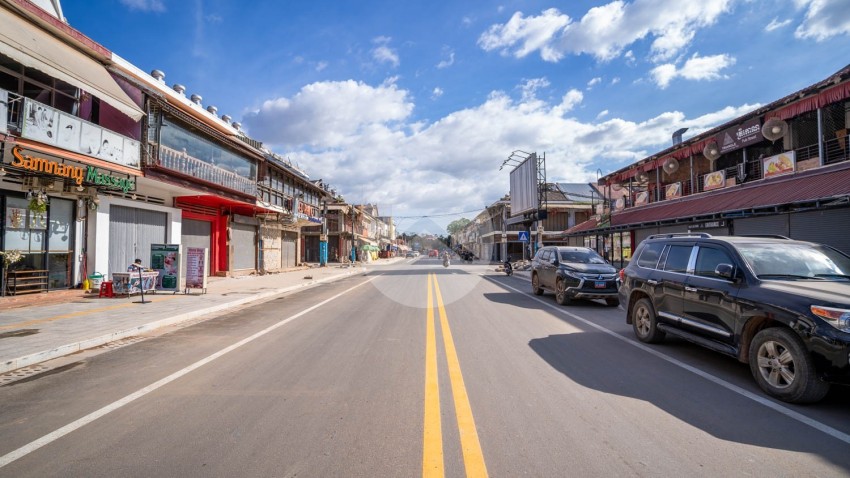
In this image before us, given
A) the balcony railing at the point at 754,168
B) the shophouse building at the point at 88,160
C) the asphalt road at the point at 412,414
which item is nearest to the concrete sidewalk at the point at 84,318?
the asphalt road at the point at 412,414

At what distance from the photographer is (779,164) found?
636 inches

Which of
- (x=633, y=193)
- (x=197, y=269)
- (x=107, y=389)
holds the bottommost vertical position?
(x=107, y=389)

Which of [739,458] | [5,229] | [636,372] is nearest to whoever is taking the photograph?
[739,458]

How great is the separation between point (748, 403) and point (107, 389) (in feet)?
23.0

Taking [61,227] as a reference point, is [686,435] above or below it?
below

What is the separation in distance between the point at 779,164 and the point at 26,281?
86.7 feet

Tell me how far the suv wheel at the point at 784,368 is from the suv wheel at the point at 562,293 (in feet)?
22.8

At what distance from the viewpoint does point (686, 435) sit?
341 cm

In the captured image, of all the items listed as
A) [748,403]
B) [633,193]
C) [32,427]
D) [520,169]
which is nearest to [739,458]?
[748,403]

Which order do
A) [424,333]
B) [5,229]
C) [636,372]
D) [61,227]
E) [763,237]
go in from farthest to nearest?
[61,227] < [5,229] < [424,333] < [763,237] < [636,372]

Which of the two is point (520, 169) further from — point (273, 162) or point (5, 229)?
point (5, 229)

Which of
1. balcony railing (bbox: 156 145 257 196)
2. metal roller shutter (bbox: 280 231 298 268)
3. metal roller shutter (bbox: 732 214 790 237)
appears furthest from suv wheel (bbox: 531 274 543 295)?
metal roller shutter (bbox: 280 231 298 268)

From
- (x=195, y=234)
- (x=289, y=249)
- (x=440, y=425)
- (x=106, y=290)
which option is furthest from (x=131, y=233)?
(x=289, y=249)

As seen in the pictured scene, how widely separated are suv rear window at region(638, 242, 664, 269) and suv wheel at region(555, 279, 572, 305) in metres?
4.19
